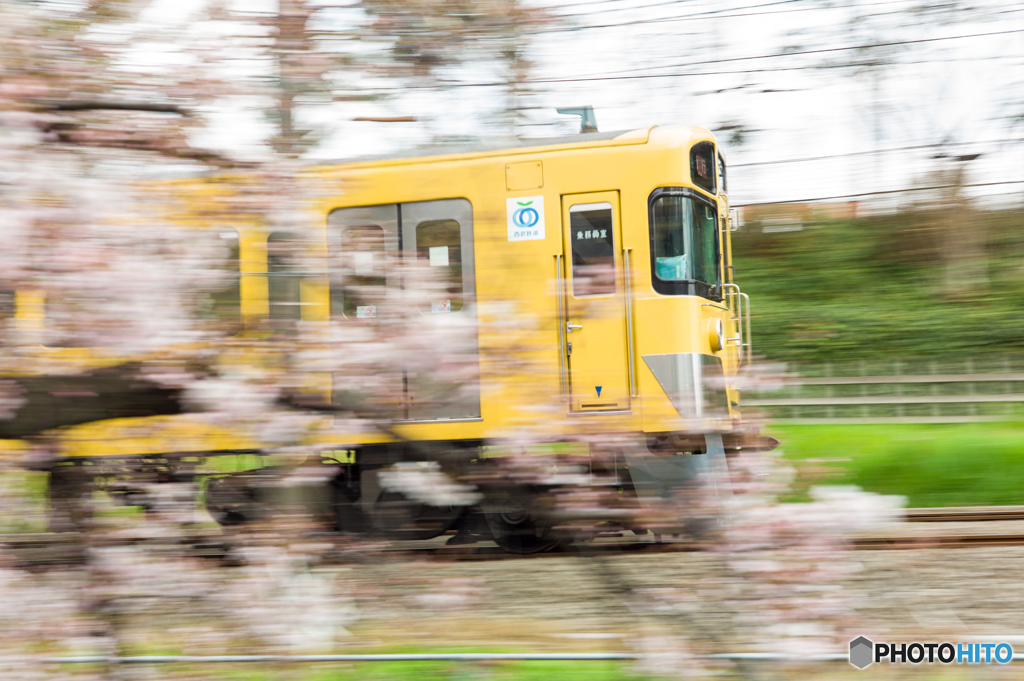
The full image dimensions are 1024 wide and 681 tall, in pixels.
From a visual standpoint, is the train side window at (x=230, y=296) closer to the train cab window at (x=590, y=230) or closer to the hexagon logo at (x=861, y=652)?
the hexagon logo at (x=861, y=652)

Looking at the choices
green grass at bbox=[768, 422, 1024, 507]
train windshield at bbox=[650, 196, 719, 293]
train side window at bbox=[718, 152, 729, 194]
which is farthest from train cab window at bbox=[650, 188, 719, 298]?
green grass at bbox=[768, 422, 1024, 507]

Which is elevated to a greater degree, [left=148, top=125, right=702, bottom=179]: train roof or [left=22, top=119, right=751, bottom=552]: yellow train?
[left=148, top=125, right=702, bottom=179]: train roof

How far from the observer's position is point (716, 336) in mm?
6664

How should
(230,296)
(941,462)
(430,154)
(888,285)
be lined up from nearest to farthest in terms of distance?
(230,296), (430,154), (941,462), (888,285)

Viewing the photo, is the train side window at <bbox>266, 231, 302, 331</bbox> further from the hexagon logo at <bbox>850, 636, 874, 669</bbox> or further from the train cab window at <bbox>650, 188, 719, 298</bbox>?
the train cab window at <bbox>650, 188, 719, 298</bbox>

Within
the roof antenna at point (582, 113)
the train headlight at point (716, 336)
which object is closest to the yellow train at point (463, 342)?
the roof antenna at point (582, 113)

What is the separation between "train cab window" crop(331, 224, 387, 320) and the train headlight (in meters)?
4.58

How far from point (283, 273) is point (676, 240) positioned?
4.52 metres

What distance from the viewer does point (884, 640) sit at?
3393 millimetres

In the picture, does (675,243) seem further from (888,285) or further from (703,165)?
(888,285)

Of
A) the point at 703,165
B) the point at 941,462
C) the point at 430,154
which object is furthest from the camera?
the point at 941,462

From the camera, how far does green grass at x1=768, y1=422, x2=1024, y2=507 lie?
28.8ft

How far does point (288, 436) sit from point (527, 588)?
377 cm

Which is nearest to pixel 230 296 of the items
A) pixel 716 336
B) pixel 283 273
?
pixel 283 273
